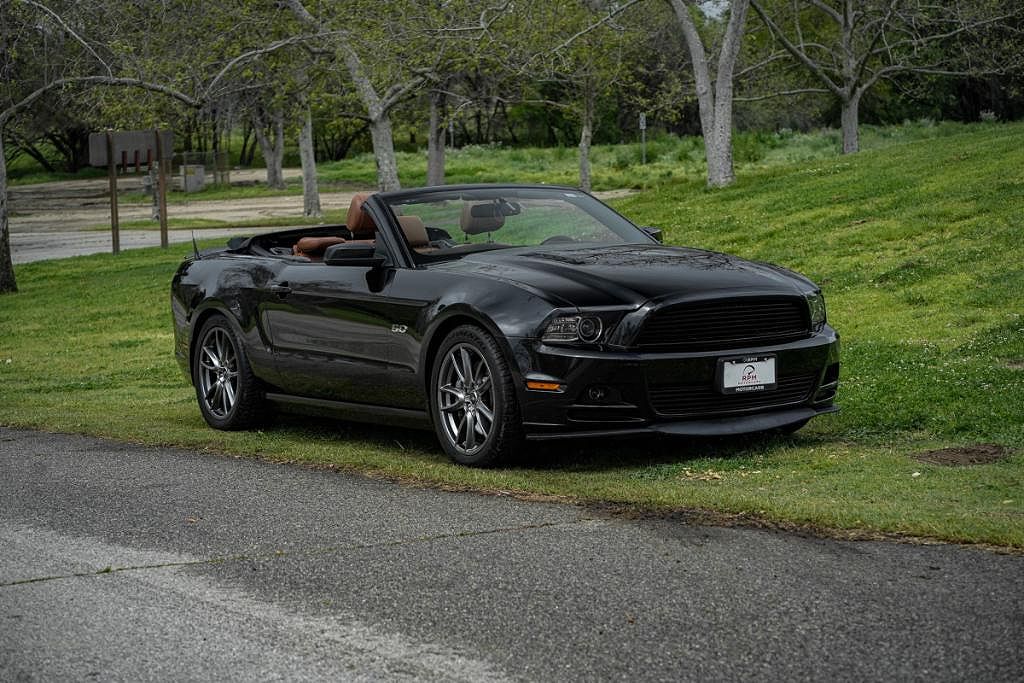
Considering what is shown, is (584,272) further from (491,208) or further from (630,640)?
(630,640)

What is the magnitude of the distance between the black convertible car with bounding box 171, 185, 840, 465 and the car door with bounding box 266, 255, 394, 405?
0.01m

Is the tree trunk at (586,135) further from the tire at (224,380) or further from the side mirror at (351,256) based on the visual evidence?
the side mirror at (351,256)

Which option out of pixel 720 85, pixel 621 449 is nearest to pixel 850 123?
pixel 720 85

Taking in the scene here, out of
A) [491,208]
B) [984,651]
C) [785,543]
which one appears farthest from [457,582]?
[491,208]

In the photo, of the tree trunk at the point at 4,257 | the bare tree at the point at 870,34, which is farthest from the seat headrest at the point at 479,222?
the bare tree at the point at 870,34

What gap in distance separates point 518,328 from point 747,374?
1162 mm

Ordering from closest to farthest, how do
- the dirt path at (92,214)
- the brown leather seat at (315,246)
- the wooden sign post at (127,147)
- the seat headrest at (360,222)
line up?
the seat headrest at (360,222), the brown leather seat at (315,246), the wooden sign post at (127,147), the dirt path at (92,214)

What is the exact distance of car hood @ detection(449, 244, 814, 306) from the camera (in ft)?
24.3

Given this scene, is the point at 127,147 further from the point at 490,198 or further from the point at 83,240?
the point at 490,198

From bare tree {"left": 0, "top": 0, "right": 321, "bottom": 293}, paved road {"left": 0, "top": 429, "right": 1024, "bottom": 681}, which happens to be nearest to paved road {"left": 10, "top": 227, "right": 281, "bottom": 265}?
bare tree {"left": 0, "top": 0, "right": 321, "bottom": 293}

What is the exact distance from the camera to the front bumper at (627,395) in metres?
7.27

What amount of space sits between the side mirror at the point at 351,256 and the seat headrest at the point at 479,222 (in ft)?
1.89

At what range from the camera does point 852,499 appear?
6461mm

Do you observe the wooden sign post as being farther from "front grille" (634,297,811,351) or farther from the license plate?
the license plate
